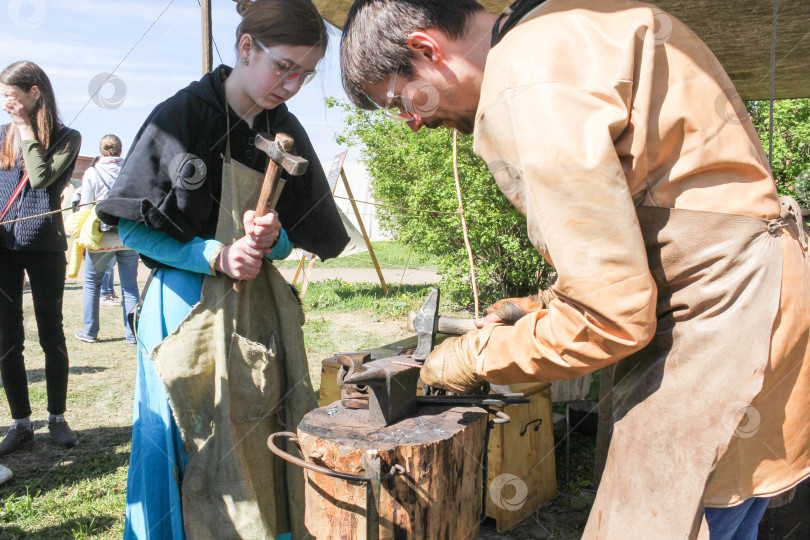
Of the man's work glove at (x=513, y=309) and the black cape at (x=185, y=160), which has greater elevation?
the black cape at (x=185, y=160)

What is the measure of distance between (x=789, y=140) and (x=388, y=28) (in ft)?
20.2

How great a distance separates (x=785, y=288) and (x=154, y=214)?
5.85 ft

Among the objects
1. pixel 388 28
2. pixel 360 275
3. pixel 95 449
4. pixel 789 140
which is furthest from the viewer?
pixel 360 275

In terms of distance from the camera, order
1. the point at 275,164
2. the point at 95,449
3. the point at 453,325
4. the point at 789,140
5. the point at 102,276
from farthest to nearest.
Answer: the point at 102,276, the point at 789,140, the point at 95,449, the point at 275,164, the point at 453,325

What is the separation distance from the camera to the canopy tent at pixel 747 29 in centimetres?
298

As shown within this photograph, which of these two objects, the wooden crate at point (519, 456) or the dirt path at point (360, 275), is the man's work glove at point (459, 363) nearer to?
the wooden crate at point (519, 456)

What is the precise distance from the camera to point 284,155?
Result: 6.26 ft

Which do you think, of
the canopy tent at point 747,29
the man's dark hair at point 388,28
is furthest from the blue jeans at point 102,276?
the man's dark hair at point 388,28

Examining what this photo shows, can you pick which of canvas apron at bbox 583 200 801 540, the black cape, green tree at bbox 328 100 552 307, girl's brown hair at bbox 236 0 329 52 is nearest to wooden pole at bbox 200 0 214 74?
the black cape

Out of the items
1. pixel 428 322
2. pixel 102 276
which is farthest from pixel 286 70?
pixel 102 276

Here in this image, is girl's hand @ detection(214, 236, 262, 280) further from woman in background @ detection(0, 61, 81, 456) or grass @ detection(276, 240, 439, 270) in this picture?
grass @ detection(276, 240, 439, 270)

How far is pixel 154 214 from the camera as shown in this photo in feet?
6.49

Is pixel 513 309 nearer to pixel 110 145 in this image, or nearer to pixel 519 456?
pixel 519 456

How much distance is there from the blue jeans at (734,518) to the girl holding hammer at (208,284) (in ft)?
4.88
